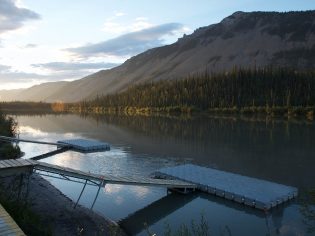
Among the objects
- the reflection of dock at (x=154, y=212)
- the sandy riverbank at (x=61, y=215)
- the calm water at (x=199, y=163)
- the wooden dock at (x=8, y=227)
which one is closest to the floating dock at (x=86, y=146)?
the calm water at (x=199, y=163)

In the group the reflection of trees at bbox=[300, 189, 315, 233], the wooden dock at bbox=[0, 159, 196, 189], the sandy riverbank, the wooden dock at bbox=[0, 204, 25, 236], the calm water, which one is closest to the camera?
the wooden dock at bbox=[0, 204, 25, 236]

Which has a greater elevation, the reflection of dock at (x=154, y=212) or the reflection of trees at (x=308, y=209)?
the reflection of trees at (x=308, y=209)

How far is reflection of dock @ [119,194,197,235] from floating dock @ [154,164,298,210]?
1996 mm

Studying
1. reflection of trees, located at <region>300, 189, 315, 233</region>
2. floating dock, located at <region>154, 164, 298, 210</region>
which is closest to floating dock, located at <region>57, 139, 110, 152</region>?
floating dock, located at <region>154, 164, 298, 210</region>

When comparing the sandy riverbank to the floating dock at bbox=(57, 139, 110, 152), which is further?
the floating dock at bbox=(57, 139, 110, 152)

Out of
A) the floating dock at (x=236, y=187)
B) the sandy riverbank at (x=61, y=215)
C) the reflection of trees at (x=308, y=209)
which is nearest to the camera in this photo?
the reflection of trees at (x=308, y=209)

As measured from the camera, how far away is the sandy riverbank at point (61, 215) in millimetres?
20562

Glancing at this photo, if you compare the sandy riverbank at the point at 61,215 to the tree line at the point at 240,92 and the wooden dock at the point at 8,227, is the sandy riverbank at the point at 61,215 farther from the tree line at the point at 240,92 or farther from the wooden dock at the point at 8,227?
the tree line at the point at 240,92

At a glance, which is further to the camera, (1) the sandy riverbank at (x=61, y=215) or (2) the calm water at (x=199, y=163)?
(2) the calm water at (x=199, y=163)

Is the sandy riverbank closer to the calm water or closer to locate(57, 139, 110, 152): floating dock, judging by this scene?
the calm water

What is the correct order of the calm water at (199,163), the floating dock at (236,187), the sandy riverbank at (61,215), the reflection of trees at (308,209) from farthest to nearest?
A: 1. the floating dock at (236,187)
2. the calm water at (199,163)
3. the sandy riverbank at (61,215)
4. the reflection of trees at (308,209)

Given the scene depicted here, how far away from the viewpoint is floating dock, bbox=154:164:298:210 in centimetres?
2666

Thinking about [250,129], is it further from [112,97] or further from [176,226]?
[112,97]

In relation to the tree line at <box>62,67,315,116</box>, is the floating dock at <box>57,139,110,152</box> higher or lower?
lower
